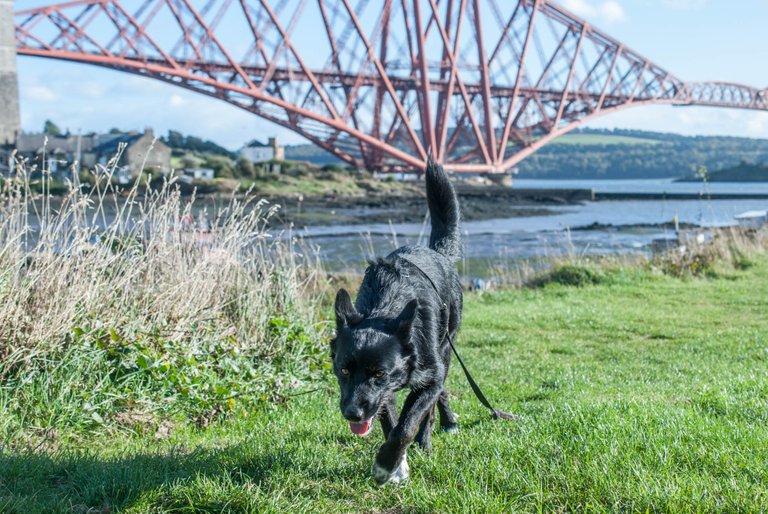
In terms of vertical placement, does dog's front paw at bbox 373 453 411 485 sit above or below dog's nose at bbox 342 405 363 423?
below

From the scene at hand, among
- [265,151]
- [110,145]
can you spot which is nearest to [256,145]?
[265,151]

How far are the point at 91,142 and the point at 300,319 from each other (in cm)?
4095

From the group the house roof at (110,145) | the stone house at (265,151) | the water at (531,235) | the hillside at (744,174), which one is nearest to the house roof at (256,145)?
the stone house at (265,151)

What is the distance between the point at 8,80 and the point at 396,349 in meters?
35.7

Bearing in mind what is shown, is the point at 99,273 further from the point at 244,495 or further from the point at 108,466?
the point at 244,495

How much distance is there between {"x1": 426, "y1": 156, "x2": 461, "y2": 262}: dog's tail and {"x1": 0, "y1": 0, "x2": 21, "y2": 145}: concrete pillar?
107ft

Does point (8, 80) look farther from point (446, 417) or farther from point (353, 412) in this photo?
point (353, 412)

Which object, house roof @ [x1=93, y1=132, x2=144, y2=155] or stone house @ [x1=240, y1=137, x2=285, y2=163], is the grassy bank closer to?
house roof @ [x1=93, y1=132, x2=144, y2=155]

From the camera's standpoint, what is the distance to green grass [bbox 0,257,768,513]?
259 centimetres

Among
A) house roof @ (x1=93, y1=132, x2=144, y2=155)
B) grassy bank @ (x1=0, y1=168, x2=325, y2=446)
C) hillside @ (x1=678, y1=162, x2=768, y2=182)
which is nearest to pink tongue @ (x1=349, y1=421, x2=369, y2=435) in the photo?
grassy bank @ (x1=0, y1=168, x2=325, y2=446)

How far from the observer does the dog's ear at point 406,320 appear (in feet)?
9.07

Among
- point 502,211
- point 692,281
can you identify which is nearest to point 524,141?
point 502,211

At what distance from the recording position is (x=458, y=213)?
407 cm

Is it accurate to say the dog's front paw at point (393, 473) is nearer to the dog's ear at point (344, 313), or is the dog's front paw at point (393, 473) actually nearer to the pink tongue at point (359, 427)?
the pink tongue at point (359, 427)
